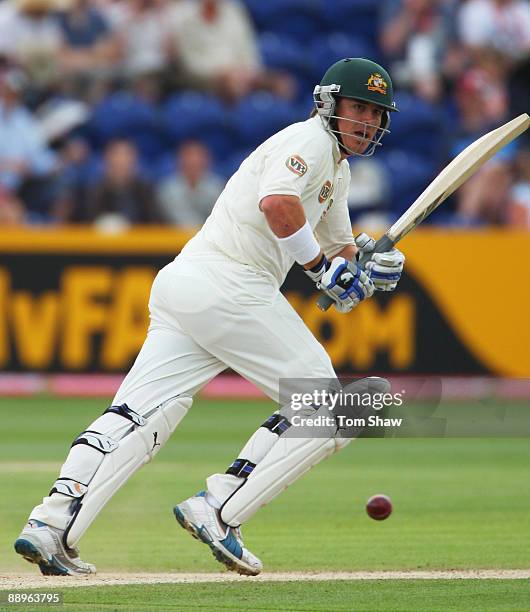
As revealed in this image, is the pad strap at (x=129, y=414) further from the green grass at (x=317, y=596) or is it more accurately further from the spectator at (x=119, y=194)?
the spectator at (x=119, y=194)

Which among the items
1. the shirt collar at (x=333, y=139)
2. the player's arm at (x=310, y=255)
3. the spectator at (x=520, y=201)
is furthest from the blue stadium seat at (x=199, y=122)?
the player's arm at (x=310, y=255)

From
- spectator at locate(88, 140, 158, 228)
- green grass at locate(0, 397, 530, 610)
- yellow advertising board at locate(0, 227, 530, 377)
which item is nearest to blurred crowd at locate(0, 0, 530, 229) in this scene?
spectator at locate(88, 140, 158, 228)

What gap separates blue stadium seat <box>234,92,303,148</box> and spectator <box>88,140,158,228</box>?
4.17 ft

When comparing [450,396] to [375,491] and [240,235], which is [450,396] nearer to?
[375,491]

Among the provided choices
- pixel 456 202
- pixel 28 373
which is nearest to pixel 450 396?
pixel 456 202

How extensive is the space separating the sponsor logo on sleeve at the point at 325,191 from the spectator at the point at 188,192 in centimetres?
726

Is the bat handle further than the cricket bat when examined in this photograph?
No

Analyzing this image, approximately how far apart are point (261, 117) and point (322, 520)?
683 centimetres

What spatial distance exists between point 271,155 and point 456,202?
8.40 meters

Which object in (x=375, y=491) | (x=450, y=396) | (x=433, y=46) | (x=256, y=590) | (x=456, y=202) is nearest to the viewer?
(x=256, y=590)

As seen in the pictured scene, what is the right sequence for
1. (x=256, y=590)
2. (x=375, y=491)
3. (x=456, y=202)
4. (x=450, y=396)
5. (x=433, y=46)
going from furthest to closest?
(x=433, y=46), (x=456, y=202), (x=450, y=396), (x=375, y=491), (x=256, y=590)

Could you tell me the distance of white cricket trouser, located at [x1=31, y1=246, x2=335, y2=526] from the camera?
512 centimetres

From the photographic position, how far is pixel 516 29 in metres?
14.4

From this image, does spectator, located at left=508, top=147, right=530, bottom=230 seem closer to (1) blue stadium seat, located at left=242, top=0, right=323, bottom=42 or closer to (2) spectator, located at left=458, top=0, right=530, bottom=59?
(2) spectator, located at left=458, top=0, right=530, bottom=59
